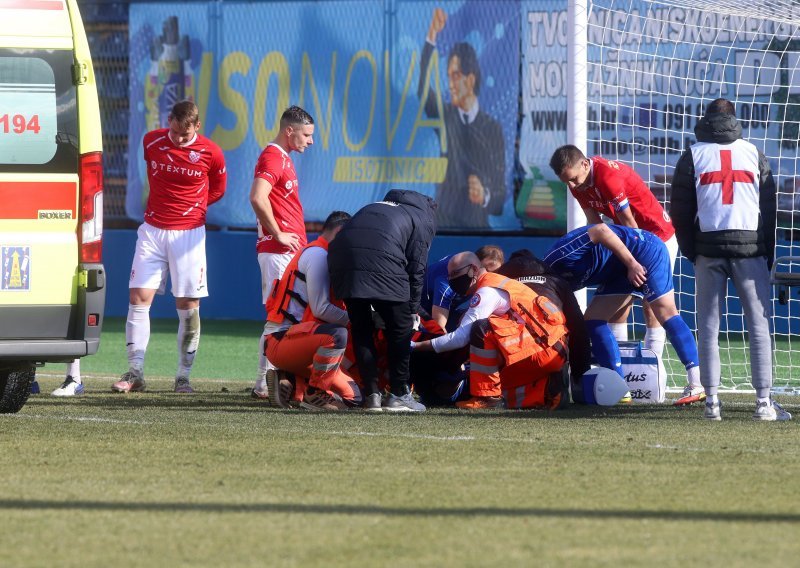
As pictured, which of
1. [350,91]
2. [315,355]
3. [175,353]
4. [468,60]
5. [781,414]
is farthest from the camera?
[350,91]

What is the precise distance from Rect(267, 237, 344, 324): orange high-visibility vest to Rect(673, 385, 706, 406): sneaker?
7.53 ft

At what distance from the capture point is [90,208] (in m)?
8.34

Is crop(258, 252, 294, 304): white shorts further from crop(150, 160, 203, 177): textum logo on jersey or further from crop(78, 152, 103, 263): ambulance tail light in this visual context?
crop(78, 152, 103, 263): ambulance tail light

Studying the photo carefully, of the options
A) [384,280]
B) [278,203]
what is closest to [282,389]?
[384,280]

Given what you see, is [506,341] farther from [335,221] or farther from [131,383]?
[131,383]

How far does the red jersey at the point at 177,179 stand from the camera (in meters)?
11.0

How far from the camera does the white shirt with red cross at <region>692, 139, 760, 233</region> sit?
8.67 meters

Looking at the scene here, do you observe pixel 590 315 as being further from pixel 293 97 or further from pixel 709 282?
pixel 293 97

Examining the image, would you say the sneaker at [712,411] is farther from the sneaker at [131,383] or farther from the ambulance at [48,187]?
the sneaker at [131,383]

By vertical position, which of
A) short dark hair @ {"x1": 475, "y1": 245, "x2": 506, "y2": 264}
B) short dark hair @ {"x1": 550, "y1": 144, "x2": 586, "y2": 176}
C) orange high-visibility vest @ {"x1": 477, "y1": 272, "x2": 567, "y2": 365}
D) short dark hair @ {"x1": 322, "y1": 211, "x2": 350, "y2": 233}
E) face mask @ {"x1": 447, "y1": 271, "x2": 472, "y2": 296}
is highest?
short dark hair @ {"x1": 550, "y1": 144, "x2": 586, "y2": 176}

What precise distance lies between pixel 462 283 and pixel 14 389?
276 cm

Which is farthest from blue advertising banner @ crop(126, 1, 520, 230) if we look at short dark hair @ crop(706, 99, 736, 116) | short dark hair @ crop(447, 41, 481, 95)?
short dark hair @ crop(706, 99, 736, 116)

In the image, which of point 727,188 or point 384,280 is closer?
point 727,188

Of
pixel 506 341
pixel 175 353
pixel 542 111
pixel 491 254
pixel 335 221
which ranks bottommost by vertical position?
pixel 175 353
